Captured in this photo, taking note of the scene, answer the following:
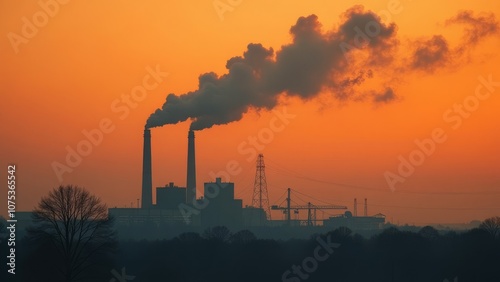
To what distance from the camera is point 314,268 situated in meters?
58.2

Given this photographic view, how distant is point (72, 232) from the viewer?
36906 mm

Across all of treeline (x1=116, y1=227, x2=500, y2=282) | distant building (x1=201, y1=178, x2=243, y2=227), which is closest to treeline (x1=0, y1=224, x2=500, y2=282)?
treeline (x1=116, y1=227, x2=500, y2=282)

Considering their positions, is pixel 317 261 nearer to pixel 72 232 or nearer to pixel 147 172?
pixel 72 232

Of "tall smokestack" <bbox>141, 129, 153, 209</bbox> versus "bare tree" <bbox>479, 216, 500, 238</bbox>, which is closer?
"bare tree" <bbox>479, 216, 500, 238</bbox>

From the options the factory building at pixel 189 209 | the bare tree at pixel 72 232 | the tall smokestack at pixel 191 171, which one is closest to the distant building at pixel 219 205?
the factory building at pixel 189 209

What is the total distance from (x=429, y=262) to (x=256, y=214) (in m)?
102

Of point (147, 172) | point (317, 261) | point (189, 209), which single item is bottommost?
point (317, 261)

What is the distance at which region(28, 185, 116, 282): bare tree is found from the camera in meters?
36.5

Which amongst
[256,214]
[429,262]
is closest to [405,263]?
[429,262]

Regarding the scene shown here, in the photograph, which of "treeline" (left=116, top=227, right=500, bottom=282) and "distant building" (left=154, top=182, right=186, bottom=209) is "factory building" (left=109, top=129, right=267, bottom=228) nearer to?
"distant building" (left=154, top=182, right=186, bottom=209)

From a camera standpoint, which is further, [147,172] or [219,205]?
[219,205]

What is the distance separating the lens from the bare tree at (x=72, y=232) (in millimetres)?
36469

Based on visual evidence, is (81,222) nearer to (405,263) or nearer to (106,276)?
(106,276)

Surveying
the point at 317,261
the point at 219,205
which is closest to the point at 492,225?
the point at 317,261
